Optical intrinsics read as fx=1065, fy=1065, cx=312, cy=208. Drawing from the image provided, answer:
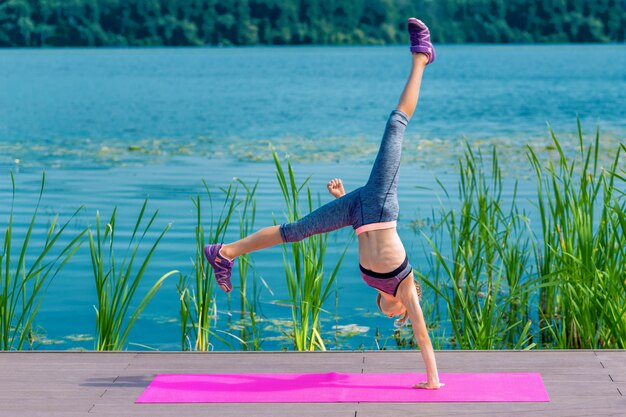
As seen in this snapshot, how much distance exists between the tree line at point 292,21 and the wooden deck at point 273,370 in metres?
A: 78.8

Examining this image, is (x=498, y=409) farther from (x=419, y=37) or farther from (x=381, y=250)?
(x=419, y=37)

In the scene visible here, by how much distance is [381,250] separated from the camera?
12.7 ft

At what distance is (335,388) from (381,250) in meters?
0.54

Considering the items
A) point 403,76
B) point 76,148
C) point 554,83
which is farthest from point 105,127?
point 403,76

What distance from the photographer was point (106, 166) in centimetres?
1506

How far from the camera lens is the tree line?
8150 cm

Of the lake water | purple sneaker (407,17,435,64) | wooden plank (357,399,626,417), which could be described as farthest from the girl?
the lake water

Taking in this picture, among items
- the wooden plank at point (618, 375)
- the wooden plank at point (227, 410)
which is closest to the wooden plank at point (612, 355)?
the wooden plank at point (618, 375)

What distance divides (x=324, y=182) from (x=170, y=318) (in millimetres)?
5250

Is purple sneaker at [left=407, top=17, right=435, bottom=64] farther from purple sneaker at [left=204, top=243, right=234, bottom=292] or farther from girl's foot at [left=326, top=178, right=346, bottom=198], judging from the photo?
purple sneaker at [left=204, top=243, right=234, bottom=292]

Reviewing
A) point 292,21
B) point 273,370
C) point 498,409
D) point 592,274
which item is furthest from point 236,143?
point 292,21

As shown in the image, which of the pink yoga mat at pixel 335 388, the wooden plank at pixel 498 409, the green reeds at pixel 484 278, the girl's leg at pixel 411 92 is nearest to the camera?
the wooden plank at pixel 498 409

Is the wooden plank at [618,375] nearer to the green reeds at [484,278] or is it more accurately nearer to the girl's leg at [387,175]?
the green reeds at [484,278]

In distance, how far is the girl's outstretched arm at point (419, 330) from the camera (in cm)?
386
